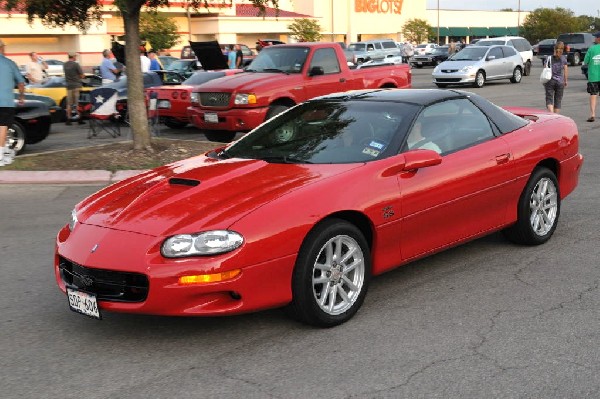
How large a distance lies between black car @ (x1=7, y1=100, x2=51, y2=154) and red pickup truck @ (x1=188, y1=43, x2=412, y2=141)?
2.78 meters

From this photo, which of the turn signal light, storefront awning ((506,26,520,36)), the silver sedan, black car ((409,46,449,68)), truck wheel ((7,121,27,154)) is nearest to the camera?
the turn signal light

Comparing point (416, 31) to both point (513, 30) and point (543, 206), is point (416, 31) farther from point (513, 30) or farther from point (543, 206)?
point (543, 206)

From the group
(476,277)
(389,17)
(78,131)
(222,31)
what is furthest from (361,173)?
(389,17)

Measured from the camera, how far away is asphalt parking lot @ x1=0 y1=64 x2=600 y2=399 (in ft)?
13.3

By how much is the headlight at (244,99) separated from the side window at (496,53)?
61.3ft

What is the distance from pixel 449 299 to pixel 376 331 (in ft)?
2.73

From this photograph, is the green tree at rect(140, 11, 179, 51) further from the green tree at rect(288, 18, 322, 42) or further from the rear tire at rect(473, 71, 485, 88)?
the rear tire at rect(473, 71, 485, 88)

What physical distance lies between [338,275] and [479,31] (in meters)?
111

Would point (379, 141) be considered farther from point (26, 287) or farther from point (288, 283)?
point (26, 287)

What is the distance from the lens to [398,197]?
527 centimetres

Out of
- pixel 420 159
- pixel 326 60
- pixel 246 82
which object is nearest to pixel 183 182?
pixel 420 159

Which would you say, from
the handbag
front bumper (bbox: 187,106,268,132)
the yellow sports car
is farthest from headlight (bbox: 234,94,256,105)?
the yellow sports car

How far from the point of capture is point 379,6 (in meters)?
88.8

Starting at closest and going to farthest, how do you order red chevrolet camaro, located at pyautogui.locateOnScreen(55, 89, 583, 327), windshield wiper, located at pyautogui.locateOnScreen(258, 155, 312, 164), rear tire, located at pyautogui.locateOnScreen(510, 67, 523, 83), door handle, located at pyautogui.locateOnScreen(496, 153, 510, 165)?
red chevrolet camaro, located at pyautogui.locateOnScreen(55, 89, 583, 327), windshield wiper, located at pyautogui.locateOnScreen(258, 155, 312, 164), door handle, located at pyautogui.locateOnScreen(496, 153, 510, 165), rear tire, located at pyautogui.locateOnScreen(510, 67, 523, 83)
